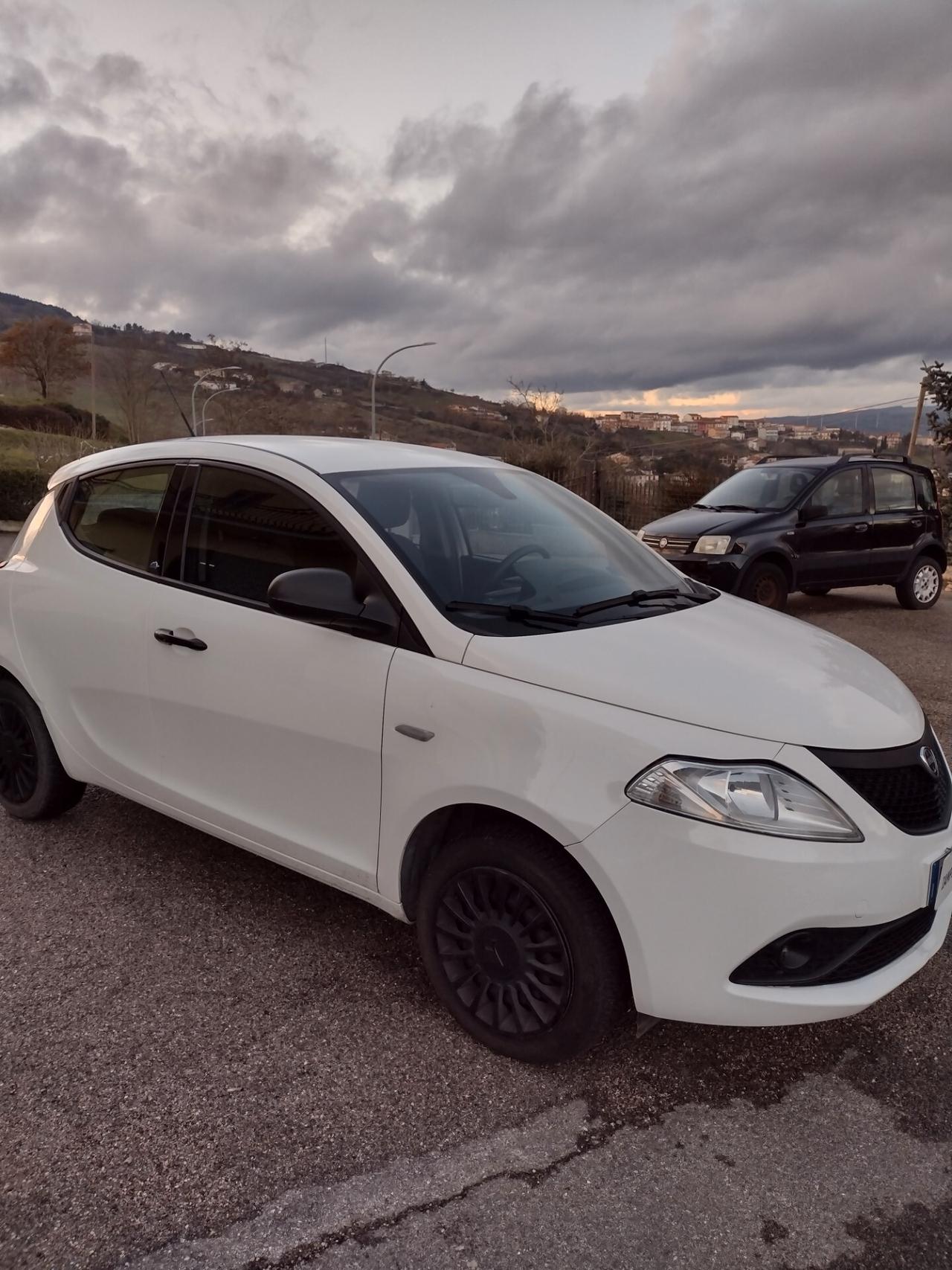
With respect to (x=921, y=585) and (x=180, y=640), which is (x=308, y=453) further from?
(x=921, y=585)

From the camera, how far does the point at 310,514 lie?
9.49 feet

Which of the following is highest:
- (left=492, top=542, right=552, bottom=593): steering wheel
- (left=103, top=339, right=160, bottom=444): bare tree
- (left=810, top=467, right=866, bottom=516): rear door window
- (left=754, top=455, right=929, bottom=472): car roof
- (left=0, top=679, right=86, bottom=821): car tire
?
(left=103, top=339, right=160, bottom=444): bare tree

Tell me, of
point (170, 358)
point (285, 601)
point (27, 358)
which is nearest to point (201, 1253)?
point (285, 601)

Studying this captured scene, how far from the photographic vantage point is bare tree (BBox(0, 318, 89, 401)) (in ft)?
271

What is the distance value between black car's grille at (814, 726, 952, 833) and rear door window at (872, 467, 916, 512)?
843cm

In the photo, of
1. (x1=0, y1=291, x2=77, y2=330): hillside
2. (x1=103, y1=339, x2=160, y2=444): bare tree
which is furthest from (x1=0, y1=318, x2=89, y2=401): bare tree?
(x1=0, y1=291, x2=77, y2=330): hillside

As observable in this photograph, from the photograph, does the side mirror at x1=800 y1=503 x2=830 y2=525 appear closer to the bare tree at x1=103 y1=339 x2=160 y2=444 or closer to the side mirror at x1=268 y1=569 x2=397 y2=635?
the side mirror at x1=268 y1=569 x2=397 y2=635

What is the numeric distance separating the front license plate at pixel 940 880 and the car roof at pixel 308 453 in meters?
2.10

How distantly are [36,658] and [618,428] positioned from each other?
28.5 meters

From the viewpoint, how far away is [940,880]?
2434mm

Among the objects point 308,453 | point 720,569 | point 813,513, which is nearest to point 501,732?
point 308,453

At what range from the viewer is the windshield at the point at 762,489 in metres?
9.64

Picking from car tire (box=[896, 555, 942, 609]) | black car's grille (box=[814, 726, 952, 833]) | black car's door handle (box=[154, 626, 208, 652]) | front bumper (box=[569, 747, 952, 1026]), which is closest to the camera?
front bumper (box=[569, 747, 952, 1026])

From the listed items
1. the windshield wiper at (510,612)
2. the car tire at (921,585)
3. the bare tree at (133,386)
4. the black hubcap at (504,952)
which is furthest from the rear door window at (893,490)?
the bare tree at (133,386)
